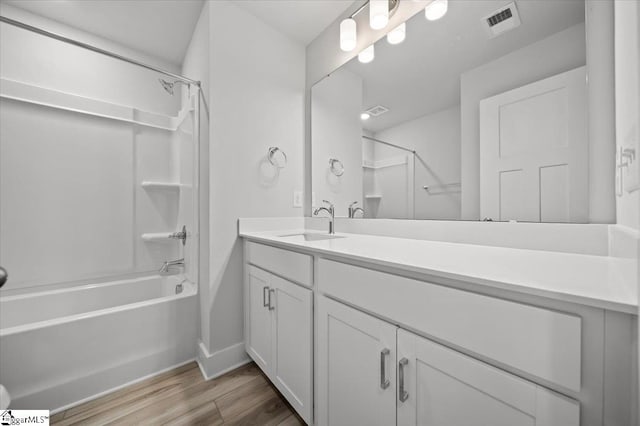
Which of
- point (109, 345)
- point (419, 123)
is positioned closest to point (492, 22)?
point (419, 123)

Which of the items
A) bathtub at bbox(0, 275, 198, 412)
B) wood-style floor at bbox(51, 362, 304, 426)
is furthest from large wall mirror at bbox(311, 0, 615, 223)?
bathtub at bbox(0, 275, 198, 412)

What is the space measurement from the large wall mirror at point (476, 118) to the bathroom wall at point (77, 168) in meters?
1.91

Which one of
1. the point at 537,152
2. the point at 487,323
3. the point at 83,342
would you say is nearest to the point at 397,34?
the point at 537,152

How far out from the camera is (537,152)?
91 cm

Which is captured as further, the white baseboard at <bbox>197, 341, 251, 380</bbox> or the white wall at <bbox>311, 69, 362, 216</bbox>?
the white wall at <bbox>311, 69, 362, 216</bbox>

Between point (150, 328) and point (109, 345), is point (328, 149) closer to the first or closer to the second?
point (150, 328)

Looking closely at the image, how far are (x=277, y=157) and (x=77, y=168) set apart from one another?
1629 mm

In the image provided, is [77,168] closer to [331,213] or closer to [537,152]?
[331,213]

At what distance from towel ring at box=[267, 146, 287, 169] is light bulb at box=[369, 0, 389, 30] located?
983 millimetres

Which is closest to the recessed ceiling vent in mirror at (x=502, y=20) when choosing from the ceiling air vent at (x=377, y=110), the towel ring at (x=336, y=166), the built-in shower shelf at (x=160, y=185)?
the ceiling air vent at (x=377, y=110)

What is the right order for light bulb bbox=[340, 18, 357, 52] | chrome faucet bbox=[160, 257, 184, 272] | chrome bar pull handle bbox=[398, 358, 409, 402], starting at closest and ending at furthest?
1. chrome bar pull handle bbox=[398, 358, 409, 402]
2. light bulb bbox=[340, 18, 357, 52]
3. chrome faucet bbox=[160, 257, 184, 272]

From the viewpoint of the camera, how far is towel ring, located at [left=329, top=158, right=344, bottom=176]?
70.2 inches

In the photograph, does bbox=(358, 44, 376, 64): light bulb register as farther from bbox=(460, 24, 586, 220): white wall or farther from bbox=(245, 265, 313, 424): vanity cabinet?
bbox=(245, 265, 313, 424): vanity cabinet

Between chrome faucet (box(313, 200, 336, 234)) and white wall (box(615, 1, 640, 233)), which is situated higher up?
white wall (box(615, 1, 640, 233))
